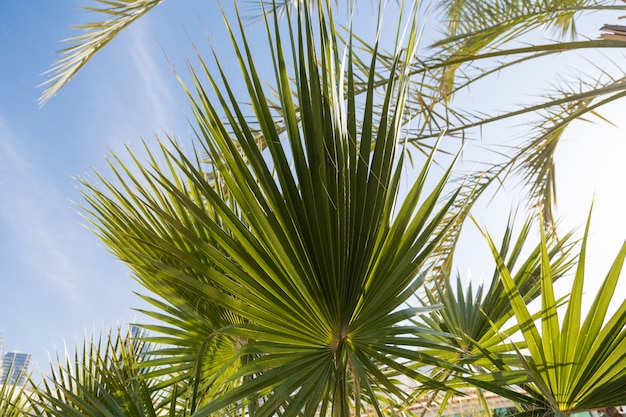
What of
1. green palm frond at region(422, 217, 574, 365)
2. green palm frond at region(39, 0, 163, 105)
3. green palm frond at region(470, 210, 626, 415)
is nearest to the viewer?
green palm frond at region(470, 210, 626, 415)

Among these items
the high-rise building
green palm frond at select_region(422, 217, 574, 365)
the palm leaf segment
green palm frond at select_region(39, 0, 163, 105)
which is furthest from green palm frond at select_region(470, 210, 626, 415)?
green palm frond at select_region(39, 0, 163, 105)

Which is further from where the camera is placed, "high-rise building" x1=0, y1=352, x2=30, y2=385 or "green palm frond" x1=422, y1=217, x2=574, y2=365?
"high-rise building" x1=0, y1=352, x2=30, y2=385

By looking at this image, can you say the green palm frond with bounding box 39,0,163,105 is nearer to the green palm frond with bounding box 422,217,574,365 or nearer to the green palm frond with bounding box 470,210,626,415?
the green palm frond with bounding box 422,217,574,365

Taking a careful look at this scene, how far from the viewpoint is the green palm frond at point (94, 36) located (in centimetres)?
295

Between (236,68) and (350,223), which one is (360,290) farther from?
(236,68)

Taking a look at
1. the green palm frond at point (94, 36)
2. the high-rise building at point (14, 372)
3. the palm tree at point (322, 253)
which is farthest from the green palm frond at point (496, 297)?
the green palm frond at point (94, 36)

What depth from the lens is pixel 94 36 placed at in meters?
3.00

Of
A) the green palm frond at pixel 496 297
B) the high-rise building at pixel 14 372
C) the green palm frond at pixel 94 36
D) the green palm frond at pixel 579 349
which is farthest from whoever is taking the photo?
the green palm frond at pixel 94 36

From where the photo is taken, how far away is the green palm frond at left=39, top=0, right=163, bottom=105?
2949 millimetres

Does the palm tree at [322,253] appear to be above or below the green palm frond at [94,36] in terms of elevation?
below

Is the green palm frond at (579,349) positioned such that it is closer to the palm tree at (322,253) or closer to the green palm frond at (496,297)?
the palm tree at (322,253)

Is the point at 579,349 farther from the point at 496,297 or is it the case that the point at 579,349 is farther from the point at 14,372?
the point at 14,372

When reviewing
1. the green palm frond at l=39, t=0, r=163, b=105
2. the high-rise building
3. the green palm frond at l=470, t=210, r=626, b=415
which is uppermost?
the green palm frond at l=39, t=0, r=163, b=105

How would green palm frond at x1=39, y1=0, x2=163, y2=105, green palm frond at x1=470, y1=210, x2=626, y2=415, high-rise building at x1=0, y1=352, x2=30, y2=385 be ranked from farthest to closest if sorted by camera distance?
1. green palm frond at x1=39, y1=0, x2=163, y2=105
2. high-rise building at x1=0, y1=352, x2=30, y2=385
3. green palm frond at x1=470, y1=210, x2=626, y2=415
